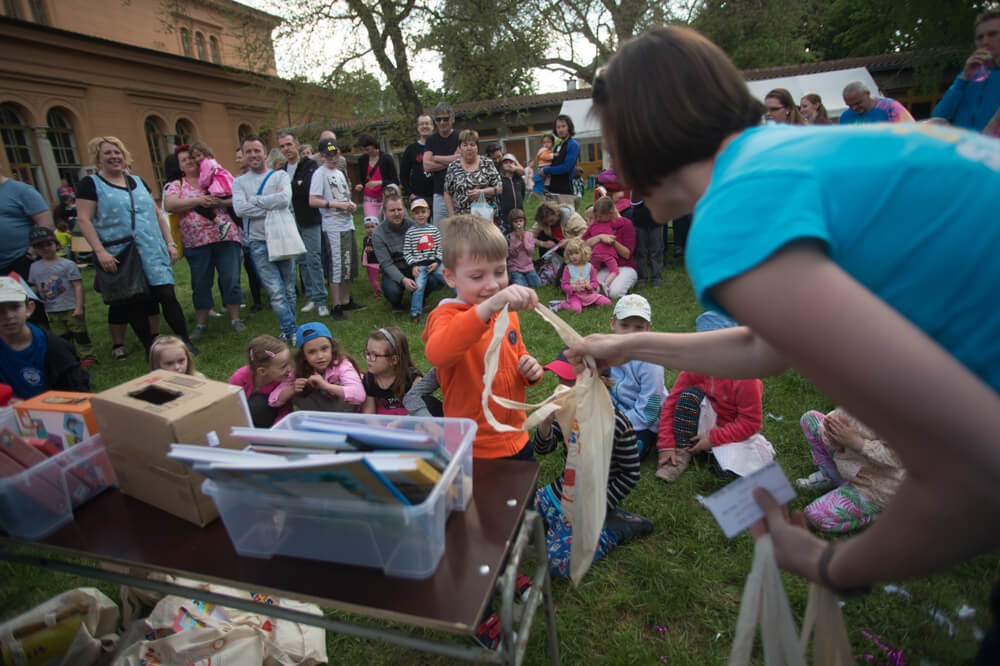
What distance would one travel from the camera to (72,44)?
18000mm

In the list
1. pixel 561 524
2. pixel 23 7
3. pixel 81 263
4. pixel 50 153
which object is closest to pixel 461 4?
pixel 81 263

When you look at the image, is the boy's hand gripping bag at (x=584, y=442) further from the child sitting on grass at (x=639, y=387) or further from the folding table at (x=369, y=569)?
the child sitting on grass at (x=639, y=387)

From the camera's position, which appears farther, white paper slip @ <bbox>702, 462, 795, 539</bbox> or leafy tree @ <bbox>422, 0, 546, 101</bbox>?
leafy tree @ <bbox>422, 0, 546, 101</bbox>

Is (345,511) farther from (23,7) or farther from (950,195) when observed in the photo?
(23,7)

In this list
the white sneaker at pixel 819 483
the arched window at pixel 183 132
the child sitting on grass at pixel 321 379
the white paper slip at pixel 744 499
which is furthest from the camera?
the arched window at pixel 183 132

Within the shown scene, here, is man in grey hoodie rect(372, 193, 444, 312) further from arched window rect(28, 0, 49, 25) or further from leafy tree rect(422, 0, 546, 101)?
arched window rect(28, 0, 49, 25)

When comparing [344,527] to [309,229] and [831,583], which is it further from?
[309,229]

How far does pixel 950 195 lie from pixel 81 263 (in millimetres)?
13861

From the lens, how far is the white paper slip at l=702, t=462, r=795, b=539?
3.39ft

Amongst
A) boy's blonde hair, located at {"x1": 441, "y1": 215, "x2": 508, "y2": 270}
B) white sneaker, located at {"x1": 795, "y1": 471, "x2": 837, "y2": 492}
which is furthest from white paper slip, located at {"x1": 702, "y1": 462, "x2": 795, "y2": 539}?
white sneaker, located at {"x1": 795, "y1": 471, "x2": 837, "y2": 492}

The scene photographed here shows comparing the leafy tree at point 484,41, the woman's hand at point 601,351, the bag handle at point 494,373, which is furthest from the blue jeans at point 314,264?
the leafy tree at point 484,41

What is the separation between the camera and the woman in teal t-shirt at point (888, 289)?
61 centimetres

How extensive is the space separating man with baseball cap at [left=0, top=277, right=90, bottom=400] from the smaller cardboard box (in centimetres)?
204

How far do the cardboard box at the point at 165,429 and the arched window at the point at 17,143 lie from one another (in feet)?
69.3
